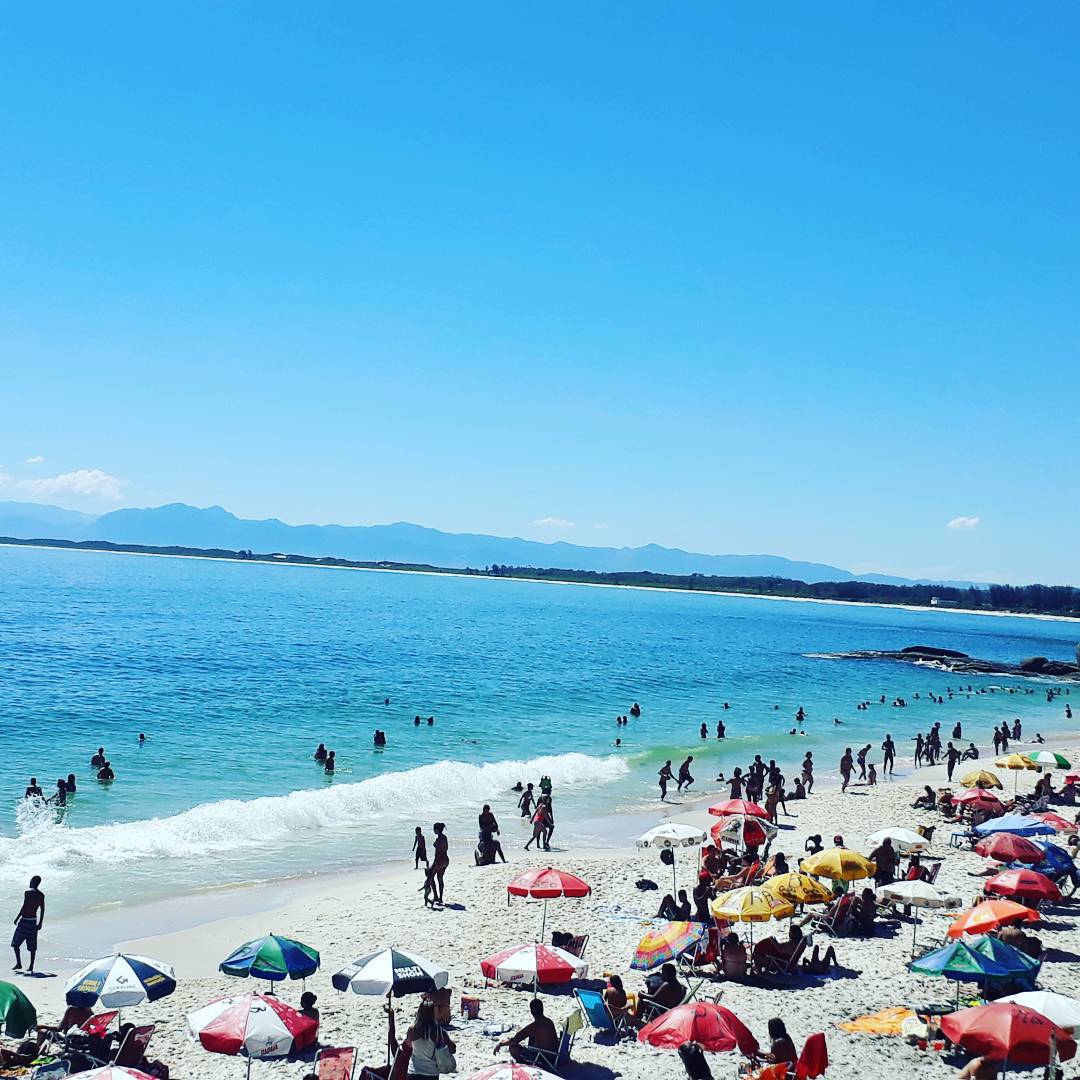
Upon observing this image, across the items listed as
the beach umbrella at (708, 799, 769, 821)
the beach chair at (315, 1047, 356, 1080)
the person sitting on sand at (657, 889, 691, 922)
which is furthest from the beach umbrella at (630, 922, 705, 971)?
the beach umbrella at (708, 799, 769, 821)

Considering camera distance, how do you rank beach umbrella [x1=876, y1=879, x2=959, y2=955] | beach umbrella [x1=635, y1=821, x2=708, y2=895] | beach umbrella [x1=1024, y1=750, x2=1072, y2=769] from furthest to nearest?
1. beach umbrella [x1=1024, y1=750, x2=1072, y2=769]
2. beach umbrella [x1=635, y1=821, x2=708, y2=895]
3. beach umbrella [x1=876, y1=879, x2=959, y2=955]

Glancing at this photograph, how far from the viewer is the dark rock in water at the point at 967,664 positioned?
90.6 meters

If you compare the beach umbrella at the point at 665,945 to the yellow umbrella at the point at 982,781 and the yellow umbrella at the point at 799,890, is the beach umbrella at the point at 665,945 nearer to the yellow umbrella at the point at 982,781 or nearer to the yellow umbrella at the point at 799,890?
the yellow umbrella at the point at 799,890

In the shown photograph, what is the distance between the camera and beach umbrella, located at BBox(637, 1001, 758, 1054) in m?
9.72

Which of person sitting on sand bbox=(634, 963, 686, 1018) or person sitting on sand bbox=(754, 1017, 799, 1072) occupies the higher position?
person sitting on sand bbox=(754, 1017, 799, 1072)

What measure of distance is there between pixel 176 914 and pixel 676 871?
10.7 meters

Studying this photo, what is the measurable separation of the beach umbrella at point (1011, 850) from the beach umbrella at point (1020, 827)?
154cm

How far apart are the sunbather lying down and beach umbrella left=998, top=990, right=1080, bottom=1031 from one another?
461 centimetres

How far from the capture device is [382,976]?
1078 cm

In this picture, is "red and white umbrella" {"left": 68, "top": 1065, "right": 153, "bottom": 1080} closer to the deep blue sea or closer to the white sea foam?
the deep blue sea

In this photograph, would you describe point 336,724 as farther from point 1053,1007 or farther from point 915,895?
point 1053,1007

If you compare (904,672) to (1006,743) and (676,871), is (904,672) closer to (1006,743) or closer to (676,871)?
(1006,743)

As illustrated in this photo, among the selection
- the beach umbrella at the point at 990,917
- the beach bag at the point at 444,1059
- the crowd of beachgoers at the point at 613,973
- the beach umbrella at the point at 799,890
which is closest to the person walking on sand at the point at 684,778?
the crowd of beachgoers at the point at 613,973

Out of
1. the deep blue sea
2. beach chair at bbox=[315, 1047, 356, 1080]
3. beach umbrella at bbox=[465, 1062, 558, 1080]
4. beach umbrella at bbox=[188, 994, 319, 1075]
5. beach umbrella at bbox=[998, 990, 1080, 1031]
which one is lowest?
the deep blue sea
